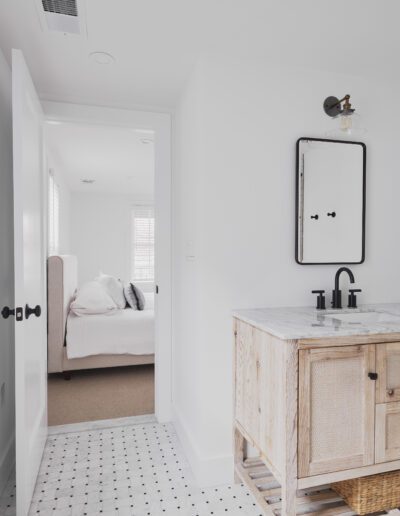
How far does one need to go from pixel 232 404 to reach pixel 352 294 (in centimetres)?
89

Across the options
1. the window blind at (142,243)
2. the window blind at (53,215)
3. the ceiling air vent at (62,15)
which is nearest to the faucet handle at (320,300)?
the ceiling air vent at (62,15)

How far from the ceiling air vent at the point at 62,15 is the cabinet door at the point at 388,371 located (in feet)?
6.31

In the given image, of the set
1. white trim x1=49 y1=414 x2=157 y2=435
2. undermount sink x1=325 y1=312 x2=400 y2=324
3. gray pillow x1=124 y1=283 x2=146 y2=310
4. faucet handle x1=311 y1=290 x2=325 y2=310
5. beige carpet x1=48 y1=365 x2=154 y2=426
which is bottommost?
beige carpet x1=48 y1=365 x2=154 y2=426

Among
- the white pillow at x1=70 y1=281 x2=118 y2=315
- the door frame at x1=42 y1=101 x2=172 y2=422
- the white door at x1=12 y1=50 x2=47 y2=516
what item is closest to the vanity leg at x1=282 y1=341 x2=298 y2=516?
the white door at x1=12 y1=50 x2=47 y2=516

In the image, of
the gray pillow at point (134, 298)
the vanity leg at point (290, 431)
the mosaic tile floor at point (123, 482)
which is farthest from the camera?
the gray pillow at point (134, 298)

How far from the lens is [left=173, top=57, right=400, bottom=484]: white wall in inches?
78.9

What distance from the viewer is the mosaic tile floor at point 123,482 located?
1.79 metres

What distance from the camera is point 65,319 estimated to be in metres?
3.78

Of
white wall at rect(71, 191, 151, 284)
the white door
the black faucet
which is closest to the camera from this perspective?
the white door

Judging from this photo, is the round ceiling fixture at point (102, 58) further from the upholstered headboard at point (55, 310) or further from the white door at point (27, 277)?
the upholstered headboard at point (55, 310)

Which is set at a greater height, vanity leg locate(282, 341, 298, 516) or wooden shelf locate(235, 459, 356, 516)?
vanity leg locate(282, 341, 298, 516)

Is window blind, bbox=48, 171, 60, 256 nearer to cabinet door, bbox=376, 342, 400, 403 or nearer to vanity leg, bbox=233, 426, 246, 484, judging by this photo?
vanity leg, bbox=233, 426, 246, 484

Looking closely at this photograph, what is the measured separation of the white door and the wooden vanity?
1068mm

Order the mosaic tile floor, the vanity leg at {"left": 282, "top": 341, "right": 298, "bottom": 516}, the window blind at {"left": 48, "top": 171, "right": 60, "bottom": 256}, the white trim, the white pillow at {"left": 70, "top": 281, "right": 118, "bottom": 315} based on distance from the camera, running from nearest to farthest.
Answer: the vanity leg at {"left": 282, "top": 341, "right": 298, "bottom": 516} → the mosaic tile floor → the white trim → the white pillow at {"left": 70, "top": 281, "right": 118, "bottom": 315} → the window blind at {"left": 48, "top": 171, "right": 60, "bottom": 256}
